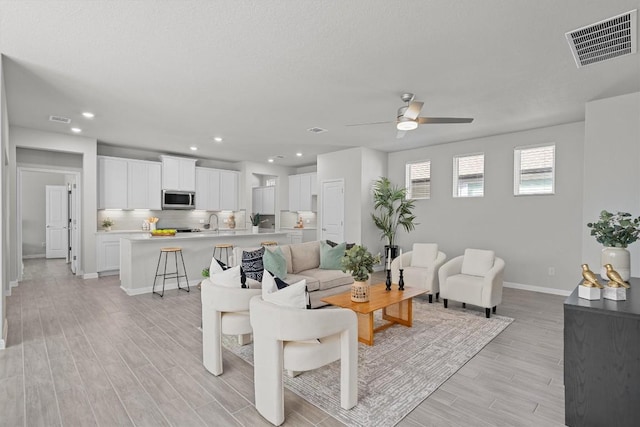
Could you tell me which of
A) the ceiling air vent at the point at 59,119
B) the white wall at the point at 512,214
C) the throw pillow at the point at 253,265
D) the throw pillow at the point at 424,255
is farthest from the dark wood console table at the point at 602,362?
the ceiling air vent at the point at 59,119

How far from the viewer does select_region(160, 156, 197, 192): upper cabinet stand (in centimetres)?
793

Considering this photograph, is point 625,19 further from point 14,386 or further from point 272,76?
point 14,386

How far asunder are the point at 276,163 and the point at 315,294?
6.35 metres

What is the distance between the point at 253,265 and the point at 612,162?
4.78 m

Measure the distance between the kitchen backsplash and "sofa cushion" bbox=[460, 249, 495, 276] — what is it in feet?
21.1

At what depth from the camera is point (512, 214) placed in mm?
6043

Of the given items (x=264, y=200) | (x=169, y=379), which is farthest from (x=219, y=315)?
(x=264, y=200)

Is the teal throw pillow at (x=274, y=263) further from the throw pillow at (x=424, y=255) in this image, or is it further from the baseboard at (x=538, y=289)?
the baseboard at (x=538, y=289)

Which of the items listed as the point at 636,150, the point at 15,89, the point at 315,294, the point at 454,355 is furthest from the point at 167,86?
the point at 636,150

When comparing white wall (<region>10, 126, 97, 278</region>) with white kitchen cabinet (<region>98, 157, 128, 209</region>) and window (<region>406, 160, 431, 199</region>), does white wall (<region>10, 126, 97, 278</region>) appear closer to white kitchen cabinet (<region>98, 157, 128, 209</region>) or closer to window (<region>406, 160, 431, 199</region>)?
white kitchen cabinet (<region>98, 157, 128, 209</region>)

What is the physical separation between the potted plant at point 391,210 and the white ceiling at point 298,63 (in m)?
1.98

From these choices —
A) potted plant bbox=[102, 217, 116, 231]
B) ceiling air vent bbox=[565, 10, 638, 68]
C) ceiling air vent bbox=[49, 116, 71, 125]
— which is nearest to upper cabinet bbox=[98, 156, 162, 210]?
potted plant bbox=[102, 217, 116, 231]

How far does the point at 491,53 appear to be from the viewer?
306cm

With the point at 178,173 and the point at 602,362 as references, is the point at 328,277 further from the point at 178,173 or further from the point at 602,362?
the point at 178,173
